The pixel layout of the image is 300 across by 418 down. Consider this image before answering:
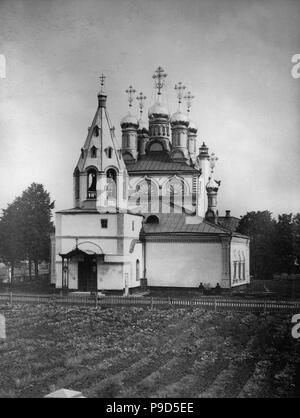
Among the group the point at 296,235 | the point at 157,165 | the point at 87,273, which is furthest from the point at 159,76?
the point at 157,165

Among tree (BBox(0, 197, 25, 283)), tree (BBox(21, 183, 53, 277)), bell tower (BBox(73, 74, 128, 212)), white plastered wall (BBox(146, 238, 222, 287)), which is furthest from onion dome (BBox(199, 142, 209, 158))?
tree (BBox(0, 197, 25, 283))

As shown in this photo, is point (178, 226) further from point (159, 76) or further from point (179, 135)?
point (159, 76)

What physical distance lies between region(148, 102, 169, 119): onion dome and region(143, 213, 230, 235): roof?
7.27m

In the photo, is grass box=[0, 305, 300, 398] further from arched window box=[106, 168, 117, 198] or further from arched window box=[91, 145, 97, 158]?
arched window box=[91, 145, 97, 158]

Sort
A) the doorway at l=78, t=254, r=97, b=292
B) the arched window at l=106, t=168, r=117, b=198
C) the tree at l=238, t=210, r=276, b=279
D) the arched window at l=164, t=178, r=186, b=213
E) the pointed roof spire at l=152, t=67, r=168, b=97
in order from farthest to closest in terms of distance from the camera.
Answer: the arched window at l=164, t=178, r=186, b=213 → the tree at l=238, t=210, r=276, b=279 → the doorway at l=78, t=254, r=97, b=292 → the arched window at l=106, t=168, r=117, b=198 → the pointed roof spire at l=152, t=67, r=168, b=97

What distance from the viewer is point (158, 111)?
30.8 metres

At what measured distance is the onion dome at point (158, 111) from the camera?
101 ft

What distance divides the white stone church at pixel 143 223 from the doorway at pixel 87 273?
46mm

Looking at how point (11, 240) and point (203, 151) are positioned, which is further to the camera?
point (203, 151)

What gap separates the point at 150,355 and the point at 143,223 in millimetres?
15334

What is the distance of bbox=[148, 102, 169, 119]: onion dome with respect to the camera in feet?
101
